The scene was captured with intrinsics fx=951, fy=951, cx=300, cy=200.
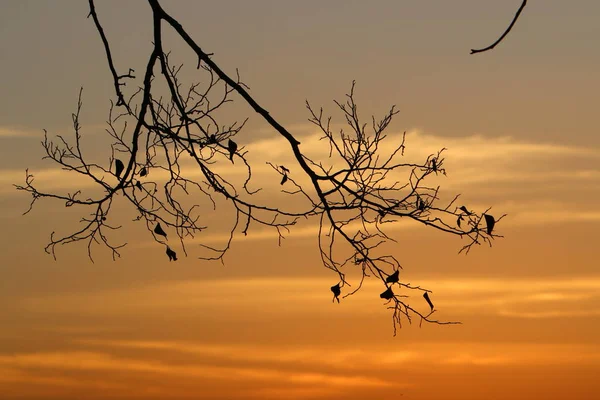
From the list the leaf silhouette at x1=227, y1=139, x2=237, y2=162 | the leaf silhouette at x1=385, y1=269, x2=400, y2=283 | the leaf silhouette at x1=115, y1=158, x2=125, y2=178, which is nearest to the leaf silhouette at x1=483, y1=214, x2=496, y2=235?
the leaf silhouette at x1=385, y1=269, x2=400, y2=283

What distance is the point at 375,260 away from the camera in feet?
25.2

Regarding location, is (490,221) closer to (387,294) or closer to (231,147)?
(387,294)

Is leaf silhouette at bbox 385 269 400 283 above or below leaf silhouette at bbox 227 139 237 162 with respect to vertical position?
below

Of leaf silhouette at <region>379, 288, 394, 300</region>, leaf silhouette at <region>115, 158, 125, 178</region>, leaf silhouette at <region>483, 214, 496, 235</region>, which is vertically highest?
leaf silhouette at <region>115, 158, 125, 178</region>

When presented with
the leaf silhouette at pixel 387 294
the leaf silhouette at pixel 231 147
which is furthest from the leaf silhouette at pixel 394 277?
the leaf silhouette at pixel 231 147

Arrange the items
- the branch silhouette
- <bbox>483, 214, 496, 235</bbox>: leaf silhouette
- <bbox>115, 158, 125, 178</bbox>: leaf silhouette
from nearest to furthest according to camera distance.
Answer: the branch silhouette < <bbox>483, 214, 496, 235</bbox>: leaf silhouette < <bbox>115, 158, 125, 178</bbox>: leaf silhouette

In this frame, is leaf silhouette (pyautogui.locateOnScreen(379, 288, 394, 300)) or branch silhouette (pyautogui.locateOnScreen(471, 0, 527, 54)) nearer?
branch silhouette (pyautogui.locateOnScreen(471, 0, 527, 54))

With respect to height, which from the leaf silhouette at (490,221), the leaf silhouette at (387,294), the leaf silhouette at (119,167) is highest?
the leaf silhouette at (119,167)

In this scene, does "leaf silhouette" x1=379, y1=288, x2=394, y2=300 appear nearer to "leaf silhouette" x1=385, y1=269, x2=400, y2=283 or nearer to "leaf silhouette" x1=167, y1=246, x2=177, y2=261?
"leaf silhouette" x1=385, y1=269, x2=400, y2=283

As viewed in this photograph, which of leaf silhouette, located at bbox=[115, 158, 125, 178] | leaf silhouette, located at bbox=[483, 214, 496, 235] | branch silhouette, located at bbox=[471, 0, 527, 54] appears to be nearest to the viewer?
branch silhouette, located at bbox=[471, 0, 527, 54]

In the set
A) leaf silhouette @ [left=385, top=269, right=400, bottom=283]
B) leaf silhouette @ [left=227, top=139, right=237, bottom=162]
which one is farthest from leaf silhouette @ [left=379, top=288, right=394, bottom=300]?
leaf silhouette @ [left=227, top=139, right=237, bottom=162]

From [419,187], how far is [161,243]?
2211mm

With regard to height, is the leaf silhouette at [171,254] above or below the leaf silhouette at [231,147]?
below

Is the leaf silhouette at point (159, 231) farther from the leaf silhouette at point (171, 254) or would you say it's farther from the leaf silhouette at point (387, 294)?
the leaf silhouette at point (387, 294)
